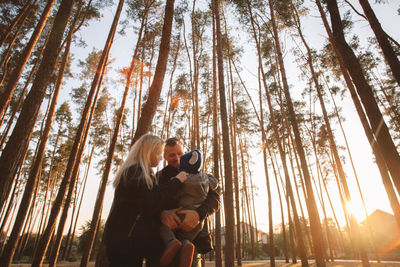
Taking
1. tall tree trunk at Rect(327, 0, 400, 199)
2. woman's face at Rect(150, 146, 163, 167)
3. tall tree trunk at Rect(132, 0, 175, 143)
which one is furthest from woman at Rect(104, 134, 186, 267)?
tall tree trunk at Rect(327, 0, 400, 199)

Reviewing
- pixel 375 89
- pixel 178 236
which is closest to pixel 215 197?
pixel 178 236

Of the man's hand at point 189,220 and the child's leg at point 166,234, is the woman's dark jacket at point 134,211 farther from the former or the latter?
the man's hand at point 189,220

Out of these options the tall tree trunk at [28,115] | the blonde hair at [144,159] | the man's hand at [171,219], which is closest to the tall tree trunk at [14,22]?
the tall tree trunk at [28,115]

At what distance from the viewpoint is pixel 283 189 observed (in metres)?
11.3

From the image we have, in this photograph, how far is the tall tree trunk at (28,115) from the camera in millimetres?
2812

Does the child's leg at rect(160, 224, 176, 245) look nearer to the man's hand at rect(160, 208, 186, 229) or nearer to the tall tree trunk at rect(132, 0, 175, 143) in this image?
the man's hand at rect(160, 208, 186, 229)

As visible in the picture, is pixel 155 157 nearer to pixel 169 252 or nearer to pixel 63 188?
pixel 169 252

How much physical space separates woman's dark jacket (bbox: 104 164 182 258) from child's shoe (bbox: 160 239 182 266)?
13cm

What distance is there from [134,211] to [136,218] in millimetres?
43

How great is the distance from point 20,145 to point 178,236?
3094 mm

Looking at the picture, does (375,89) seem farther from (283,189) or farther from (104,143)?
(104,143)

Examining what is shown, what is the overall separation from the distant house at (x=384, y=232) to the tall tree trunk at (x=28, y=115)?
24.7 m

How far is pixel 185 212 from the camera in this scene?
1236 millimetres

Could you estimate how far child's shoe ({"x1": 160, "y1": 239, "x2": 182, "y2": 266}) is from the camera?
108 centimetres
